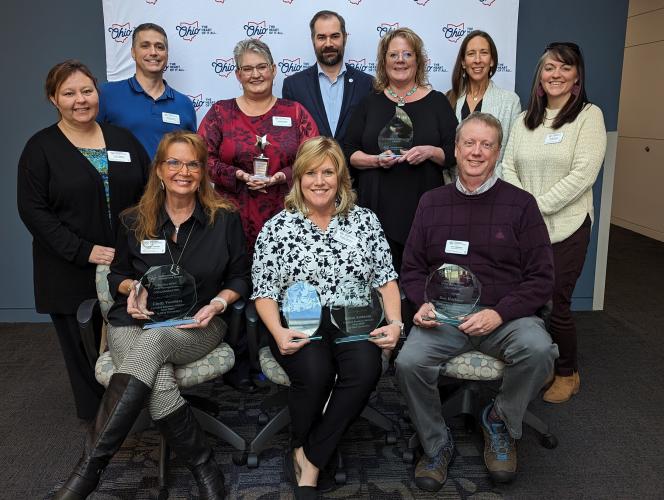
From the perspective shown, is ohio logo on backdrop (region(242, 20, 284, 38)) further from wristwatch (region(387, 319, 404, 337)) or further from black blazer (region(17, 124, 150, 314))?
wristwatch (region(387, 319, 404, 337))

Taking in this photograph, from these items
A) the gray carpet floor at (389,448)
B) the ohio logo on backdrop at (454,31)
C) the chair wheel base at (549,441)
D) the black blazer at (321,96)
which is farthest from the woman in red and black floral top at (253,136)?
the chair wheel base at (549,441)

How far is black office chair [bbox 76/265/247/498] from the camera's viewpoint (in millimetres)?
2338

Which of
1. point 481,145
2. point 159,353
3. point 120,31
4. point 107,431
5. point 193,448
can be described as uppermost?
point 120,31

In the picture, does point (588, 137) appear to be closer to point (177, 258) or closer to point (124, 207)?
point (177, 258)

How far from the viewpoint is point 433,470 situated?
2359 millimetres

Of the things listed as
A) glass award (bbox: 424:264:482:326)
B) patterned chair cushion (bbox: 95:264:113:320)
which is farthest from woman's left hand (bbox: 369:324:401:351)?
patterned chair cushion (bbox: 95:264:113:320)

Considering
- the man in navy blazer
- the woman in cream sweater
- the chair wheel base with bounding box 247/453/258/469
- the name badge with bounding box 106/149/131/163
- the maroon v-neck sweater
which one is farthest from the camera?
the man in navy blazer

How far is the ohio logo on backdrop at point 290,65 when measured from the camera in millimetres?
3959

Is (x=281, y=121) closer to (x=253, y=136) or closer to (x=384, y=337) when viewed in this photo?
(x=253, y=136)

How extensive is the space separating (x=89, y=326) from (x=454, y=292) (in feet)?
5.02

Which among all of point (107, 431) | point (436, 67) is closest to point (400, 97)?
point (436, 67)

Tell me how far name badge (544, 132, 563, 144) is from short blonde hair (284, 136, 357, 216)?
115 centimetres

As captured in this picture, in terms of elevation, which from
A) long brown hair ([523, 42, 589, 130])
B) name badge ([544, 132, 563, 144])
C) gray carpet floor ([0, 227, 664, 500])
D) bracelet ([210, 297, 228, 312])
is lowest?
gray carpet floor ([0, 227, 664, 500])

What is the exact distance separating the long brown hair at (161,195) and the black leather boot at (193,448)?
792 mm
